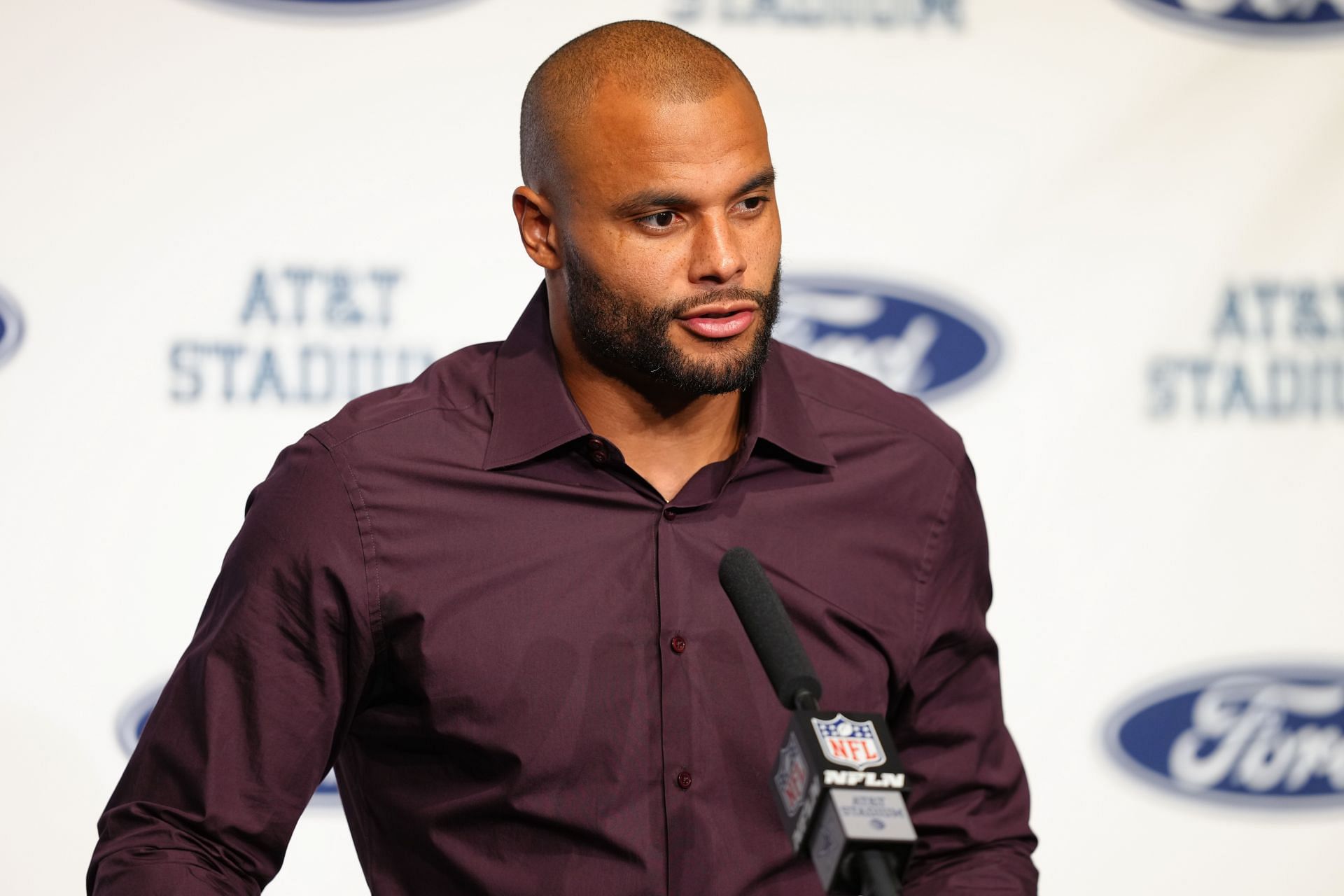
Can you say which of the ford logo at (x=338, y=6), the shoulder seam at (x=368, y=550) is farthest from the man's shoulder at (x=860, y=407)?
the ford logo at (x=338, y=6)

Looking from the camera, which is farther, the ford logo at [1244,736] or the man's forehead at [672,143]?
the ford logo at [1244,736]

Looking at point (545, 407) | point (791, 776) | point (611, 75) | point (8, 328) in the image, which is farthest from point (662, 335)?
point (8, 328)

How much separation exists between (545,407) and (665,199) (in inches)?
10.6

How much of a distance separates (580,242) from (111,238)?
3.23 feet

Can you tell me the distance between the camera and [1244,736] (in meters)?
2.62

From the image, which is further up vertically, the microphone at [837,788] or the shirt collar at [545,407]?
the shirt collar at [545,407]

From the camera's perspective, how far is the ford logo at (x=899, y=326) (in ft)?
8.29

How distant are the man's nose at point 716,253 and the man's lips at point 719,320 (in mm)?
30

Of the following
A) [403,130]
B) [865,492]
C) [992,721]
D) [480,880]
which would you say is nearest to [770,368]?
[865,492]

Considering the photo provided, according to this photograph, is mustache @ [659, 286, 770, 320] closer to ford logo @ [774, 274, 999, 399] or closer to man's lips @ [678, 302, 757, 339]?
man's lips @ [678, 302, 757, 339]

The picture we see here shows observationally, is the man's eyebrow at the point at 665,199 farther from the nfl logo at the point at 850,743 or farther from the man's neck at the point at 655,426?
the nfl logo at the point at 850,743

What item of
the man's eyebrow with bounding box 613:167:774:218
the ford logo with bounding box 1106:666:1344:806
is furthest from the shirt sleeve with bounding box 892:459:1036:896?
the ford logo with bounding box 1106:666:1344:806

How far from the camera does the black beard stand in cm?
166

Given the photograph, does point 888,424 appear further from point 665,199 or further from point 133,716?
point 133,716
